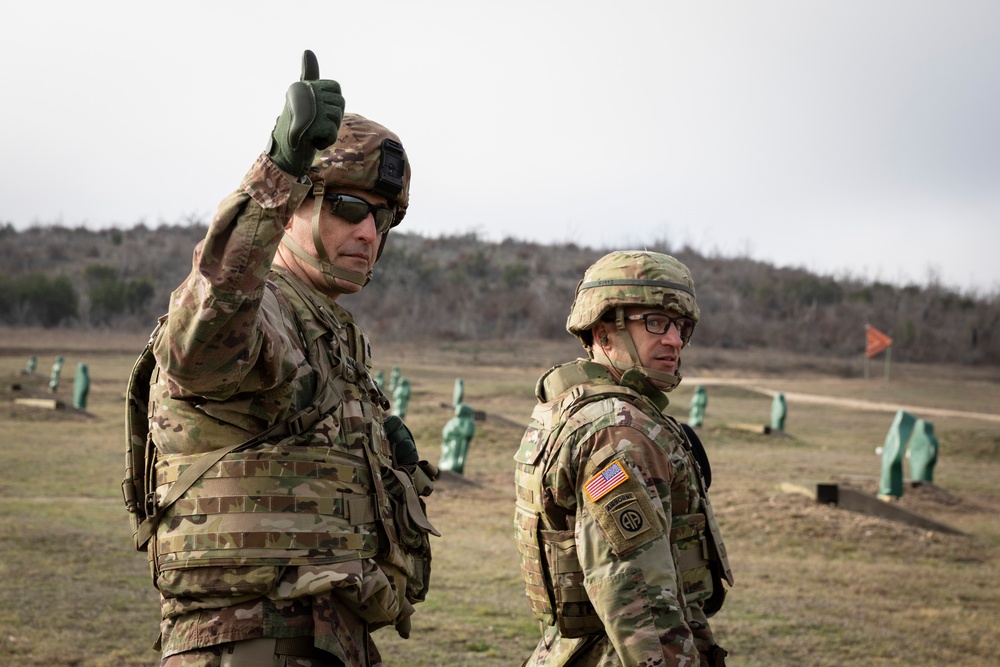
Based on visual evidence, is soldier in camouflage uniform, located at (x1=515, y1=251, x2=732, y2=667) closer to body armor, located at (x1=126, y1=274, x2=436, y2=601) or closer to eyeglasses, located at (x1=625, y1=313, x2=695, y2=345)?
eyeglasses, located at (x1=625, y1=313, x2=695, y2=345)

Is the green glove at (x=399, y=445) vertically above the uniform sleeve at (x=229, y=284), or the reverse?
the uniform sleeve at (x=229, y=284)

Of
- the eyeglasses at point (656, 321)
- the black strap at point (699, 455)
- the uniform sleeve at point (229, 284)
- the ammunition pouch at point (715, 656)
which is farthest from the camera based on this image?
the eyeglasses at point (656, 321)

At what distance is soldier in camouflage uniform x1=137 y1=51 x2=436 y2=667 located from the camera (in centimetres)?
215

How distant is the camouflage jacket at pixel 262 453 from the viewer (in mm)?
2158

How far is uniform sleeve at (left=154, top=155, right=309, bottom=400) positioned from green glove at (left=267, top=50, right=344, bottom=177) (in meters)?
0.03

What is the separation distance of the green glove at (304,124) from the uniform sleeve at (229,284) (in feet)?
0.11

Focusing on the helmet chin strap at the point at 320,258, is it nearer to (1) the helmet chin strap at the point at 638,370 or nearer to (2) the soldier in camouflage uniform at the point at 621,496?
(2) the soldier in camouflage uniform at the point at 621,496

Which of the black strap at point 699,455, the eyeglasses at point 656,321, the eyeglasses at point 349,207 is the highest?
the eyeglasses at point 349,207

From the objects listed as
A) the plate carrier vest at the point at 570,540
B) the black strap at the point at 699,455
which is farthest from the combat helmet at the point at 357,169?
the black strap at the point at 699,455

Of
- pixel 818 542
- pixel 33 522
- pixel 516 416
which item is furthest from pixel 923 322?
pixel 33 522

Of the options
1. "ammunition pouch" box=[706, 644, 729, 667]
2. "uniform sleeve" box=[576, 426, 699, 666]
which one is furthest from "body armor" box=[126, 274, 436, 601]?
"ammunition pouch" box=[706, 644, 729, 667]

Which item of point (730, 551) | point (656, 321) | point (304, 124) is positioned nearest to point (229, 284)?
point (304, 124)

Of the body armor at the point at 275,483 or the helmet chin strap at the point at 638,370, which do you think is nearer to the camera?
the body armor at the point at 275,483

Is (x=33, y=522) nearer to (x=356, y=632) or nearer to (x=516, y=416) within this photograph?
(x=356, y=632)
